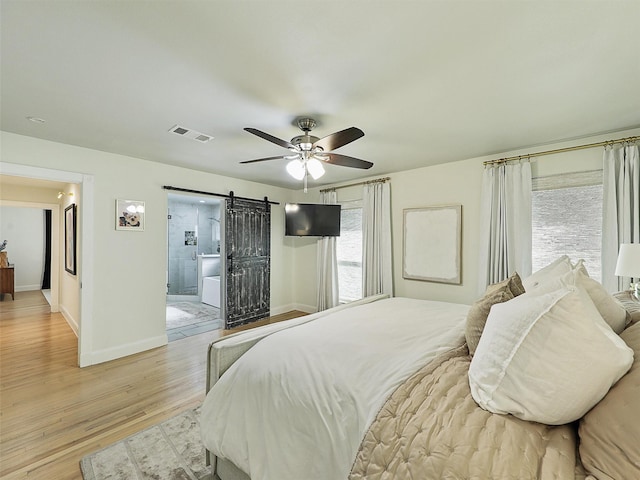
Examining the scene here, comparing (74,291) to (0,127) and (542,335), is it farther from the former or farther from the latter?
(542,335)

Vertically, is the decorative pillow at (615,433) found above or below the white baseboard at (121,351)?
above

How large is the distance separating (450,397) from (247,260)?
169 inches

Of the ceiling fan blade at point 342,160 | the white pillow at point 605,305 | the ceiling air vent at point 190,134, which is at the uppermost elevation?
the ceiling air vent at point 190,134

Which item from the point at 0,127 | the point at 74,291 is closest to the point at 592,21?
the point at 0,127

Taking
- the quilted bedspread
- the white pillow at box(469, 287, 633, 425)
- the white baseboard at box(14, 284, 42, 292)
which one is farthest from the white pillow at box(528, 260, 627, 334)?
the white baseboard at box(14, 284, 42, 292)

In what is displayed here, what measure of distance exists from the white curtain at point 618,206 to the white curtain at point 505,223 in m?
0.61

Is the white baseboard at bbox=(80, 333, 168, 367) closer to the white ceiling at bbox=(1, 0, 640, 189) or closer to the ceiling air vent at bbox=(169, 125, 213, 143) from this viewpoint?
the white ceiling at bbox=(1, 0, 640, 189)

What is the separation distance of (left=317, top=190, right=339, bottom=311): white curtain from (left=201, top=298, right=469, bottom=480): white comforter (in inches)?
121

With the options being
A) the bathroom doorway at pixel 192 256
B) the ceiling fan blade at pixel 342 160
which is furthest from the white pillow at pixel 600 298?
the bathroom doorway at pixel 192 256

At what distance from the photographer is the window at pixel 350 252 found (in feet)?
16.3

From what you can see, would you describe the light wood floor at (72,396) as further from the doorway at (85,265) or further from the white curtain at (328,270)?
the white curtain at (328,270)

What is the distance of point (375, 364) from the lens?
4.98ft

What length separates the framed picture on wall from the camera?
435cm

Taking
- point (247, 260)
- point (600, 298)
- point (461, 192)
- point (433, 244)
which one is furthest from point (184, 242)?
point (600, 298)
